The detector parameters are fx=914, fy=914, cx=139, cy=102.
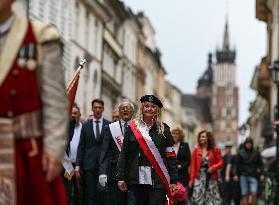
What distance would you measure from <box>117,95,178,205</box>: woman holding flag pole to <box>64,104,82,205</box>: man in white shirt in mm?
2838

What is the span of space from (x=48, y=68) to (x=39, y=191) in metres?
0.68

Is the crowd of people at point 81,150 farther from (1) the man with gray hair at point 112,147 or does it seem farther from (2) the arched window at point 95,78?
(2) the arched window at point 95,78

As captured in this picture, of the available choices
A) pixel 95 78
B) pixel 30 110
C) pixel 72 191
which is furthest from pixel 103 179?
A: pixel 95 78

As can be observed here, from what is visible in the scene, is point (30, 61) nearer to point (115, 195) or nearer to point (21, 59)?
point (21, 59)

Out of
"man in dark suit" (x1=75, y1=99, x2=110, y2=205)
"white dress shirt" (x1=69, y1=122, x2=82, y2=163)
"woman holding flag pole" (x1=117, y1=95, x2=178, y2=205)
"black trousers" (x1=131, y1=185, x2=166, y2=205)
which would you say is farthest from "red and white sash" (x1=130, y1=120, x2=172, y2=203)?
"white dress shirt" (x1=69, y1=122, x2=82, y2=163)

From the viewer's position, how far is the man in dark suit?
13.2 metres

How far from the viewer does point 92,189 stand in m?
13.2

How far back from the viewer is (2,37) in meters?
4.97

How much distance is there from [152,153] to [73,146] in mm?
3509

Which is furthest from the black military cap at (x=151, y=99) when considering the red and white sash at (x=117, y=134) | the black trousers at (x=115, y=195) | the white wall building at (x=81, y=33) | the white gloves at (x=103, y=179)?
the white wall building at (x=81, y=33)

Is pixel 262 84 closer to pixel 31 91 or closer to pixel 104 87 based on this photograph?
pixel 104 87

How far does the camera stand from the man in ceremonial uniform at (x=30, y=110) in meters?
4.91

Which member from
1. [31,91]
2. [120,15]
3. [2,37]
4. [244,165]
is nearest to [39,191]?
[31,91]

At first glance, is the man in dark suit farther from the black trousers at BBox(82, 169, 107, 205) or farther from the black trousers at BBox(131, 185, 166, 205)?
the black trousers at BBox(131, 185, 166, 205)
